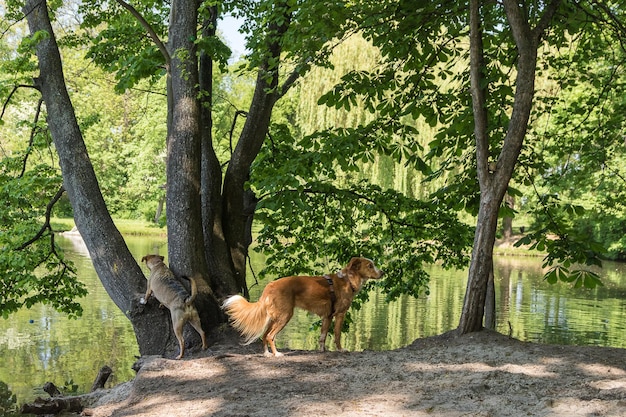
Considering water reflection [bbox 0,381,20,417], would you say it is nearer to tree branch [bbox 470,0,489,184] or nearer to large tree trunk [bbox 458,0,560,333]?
large tree trunk [bbox 458,0,560,333]

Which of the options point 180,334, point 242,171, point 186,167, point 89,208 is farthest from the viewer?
point 242,171

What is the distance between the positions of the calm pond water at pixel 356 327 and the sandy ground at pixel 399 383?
488 centimetres

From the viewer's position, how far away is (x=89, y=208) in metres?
8.48

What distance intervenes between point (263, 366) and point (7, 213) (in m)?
6.50

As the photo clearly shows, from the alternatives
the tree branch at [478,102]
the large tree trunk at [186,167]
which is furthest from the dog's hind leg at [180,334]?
the tree branch at [478,102]

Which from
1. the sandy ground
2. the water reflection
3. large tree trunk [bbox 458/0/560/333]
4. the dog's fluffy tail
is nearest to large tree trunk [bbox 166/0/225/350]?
the dog's fluffy tail

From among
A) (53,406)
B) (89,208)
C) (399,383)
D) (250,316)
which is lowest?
(53,406)

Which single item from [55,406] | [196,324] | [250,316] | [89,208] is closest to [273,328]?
[250,316]

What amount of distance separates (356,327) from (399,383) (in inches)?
467

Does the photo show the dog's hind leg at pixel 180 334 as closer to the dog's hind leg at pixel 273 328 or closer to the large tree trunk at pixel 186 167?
the large tree trunk at pixel 186 167

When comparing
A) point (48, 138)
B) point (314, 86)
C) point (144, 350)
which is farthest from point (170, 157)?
point (314, 86)

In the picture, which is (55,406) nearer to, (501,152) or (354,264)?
(354,264)

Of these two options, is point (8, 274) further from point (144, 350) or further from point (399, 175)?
point (399, 175)

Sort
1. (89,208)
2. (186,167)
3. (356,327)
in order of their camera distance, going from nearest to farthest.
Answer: (186,167) → (89,208) → (356,327)
